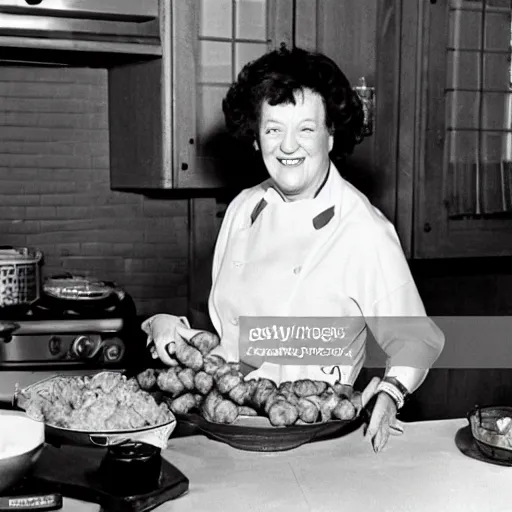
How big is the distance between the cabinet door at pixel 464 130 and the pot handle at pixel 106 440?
1577mm

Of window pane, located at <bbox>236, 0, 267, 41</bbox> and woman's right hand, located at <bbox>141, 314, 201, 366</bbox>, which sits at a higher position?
window pane, located at <bbox>236, 0, 267, 41</bbox>

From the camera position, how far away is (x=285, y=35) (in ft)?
8.18

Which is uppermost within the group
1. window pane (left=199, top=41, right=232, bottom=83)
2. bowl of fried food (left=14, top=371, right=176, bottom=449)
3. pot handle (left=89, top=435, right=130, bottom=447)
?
window pane (left=199, top=41, right=232, bottom=83)

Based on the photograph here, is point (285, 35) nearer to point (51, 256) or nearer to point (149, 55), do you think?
point (149, 55)

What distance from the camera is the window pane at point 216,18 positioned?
7.84ft

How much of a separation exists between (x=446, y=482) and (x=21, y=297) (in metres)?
1.40

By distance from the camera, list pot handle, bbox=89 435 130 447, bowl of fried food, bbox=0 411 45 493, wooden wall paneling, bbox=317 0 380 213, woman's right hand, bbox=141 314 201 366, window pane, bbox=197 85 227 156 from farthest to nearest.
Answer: wooden wall paneling, bbox=317 0 380 213 → window pane, bbox=197 85 227 156 → woman's right hand, bbox=141 314 201 366 → pot handle, bbox=89 435 130 447 → bowl of fried food, bbox=0 411 45 493

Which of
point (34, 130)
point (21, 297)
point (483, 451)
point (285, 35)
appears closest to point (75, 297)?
point (21, 297)

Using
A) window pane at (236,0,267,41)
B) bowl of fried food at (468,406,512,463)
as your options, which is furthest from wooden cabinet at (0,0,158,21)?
bowl of fried food at (468,406,512,463)

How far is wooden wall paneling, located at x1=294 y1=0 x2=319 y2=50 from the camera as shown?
8.21 ft

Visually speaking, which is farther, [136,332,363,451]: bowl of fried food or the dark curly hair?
the dark curly hair

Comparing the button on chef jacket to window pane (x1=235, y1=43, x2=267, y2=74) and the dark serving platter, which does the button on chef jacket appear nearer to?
the dark serving platter

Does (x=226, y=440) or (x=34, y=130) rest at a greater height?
(x=34, y=130)

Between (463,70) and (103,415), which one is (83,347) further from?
(463,70)
